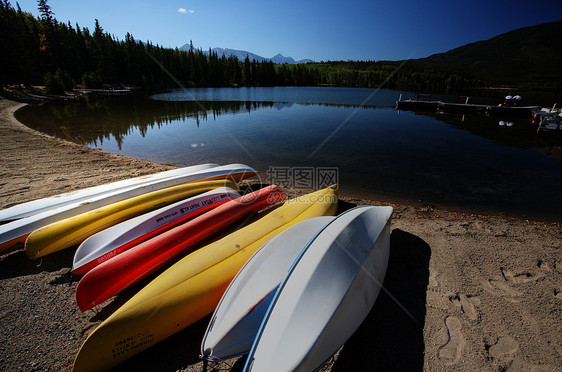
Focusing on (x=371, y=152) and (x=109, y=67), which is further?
(x=109, y=67)

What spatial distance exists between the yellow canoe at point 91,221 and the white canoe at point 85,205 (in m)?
0.30

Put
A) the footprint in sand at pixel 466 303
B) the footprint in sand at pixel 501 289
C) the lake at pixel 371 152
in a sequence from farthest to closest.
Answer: the lake at pixel 371 152
the footprint in sand at pixel 501 289
the footprint in sand at pixel 466 303

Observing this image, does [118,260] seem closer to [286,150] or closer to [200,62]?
[286,150]

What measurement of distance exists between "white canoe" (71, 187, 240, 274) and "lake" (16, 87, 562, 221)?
4225 mm

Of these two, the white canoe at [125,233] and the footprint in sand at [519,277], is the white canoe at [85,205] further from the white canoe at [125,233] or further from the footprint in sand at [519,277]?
the footprint in sand at [519,277]

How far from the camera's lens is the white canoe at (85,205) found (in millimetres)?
4361

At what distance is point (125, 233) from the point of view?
4.29 meters

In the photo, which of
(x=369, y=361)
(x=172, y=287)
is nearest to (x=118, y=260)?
(x=172, y=287)

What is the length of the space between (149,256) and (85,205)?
279cm

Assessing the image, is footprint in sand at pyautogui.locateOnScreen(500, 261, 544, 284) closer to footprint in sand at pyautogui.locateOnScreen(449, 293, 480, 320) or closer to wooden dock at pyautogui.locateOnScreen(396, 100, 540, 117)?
footprint in sand at pyautogui.locateOnScreen(449, 293, 480, 320)

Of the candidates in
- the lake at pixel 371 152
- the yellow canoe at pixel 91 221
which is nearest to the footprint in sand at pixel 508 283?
the lake at pixel 371 152

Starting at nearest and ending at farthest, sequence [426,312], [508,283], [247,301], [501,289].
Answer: [247,301]
[426,312]
[501,289]
[508,283]

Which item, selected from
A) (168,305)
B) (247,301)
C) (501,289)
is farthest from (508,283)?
(168,305)

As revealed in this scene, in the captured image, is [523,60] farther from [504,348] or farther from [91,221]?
[91,221]
